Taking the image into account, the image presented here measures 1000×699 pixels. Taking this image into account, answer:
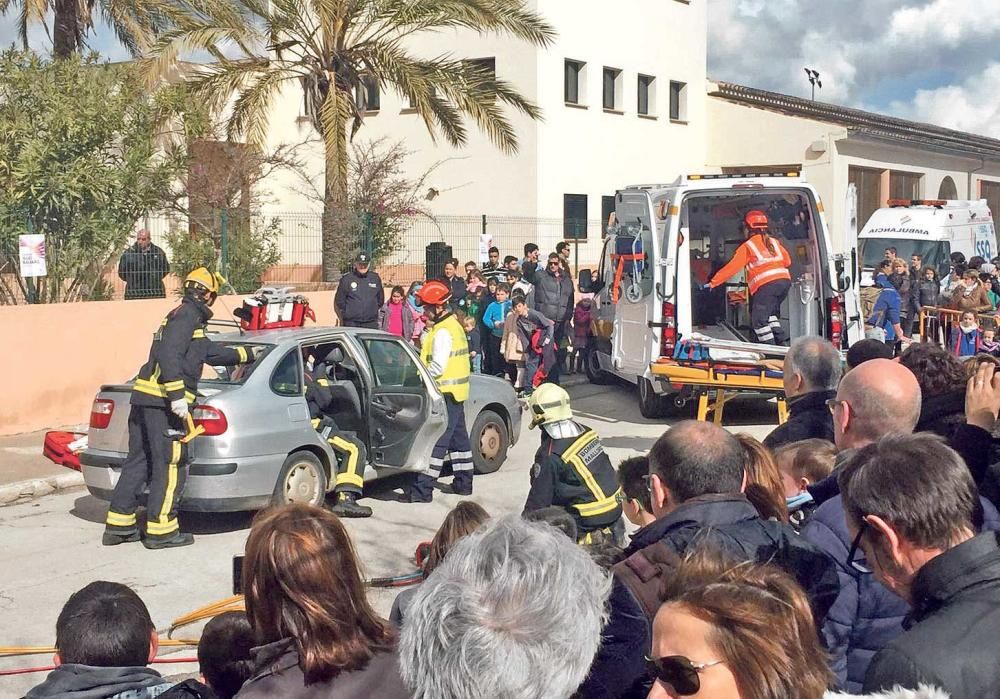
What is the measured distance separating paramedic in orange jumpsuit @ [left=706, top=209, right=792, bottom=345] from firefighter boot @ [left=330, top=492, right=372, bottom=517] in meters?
5.12

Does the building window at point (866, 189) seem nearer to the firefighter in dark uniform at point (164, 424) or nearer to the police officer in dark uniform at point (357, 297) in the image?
the police officer in dark uniform at point (357, 297)

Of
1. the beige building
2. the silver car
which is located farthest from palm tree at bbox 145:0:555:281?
the beige building

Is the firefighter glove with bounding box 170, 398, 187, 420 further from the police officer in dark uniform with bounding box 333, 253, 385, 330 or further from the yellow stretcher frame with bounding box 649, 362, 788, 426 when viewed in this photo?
the police officer in dark uniform with bounding box 333, 253, 385, 330

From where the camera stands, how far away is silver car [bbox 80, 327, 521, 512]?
8086 mm

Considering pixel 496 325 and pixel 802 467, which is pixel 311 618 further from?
pixel 496 325

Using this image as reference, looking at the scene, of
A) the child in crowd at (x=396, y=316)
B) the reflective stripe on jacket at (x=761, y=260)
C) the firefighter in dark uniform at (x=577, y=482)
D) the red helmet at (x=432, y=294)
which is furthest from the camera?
the child in crowd at (x=396, y=316)

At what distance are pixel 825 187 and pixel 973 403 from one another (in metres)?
27.9

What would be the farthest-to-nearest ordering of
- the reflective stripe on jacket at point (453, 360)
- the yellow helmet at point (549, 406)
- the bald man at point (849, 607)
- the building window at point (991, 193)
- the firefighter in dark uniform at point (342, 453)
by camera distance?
1. the building window at point (991, 193)
2. the reflective stripe on jacket at point (453, 360)
3. the firefighter in dark uniform at point (342, 453)
4. the yellow helmet at point (549, 406)
5. the bald man at point (849, 607)

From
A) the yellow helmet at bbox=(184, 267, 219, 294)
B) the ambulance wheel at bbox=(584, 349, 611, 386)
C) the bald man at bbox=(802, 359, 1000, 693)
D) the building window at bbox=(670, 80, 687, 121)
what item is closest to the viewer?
the bald man at bbox=(802, 359, 1000, 693)

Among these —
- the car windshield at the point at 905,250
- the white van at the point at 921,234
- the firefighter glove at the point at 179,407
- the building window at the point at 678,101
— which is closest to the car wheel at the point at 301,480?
the firefighter glove at the point at 179,407

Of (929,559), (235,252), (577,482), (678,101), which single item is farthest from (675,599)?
(678,101)

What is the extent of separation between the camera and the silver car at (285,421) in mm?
8086

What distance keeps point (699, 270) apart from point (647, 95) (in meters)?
18.9

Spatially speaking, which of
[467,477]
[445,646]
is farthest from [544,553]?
[467,477]
